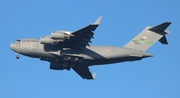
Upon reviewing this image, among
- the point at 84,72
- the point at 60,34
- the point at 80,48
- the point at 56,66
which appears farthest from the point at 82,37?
the point at 84,72

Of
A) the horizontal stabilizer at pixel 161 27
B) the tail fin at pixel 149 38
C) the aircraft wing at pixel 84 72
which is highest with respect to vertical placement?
the horizontal stabilizer at pixel 161 27

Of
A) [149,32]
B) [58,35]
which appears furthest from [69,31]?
[149,32]

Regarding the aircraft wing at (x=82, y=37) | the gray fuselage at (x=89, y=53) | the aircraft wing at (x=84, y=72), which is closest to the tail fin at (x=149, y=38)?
the gray fuselage at (x=89, y=53)

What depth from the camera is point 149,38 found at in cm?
2219

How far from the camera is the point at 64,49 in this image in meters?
21.2

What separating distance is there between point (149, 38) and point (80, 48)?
13.4ft

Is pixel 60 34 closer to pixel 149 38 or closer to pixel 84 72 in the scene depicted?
pixel 84 72

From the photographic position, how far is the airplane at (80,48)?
20469 millimetres

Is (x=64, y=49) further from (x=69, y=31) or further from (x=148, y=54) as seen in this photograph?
(x=148, y=54)

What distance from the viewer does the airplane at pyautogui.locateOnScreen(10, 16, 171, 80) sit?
20.5 m

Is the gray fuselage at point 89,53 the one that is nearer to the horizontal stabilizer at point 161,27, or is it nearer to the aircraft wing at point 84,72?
the horizontal stabilizer at point 161,27

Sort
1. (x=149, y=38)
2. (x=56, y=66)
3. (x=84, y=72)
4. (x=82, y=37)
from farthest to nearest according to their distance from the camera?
(x=84, y=72) < (x=56, y=66) < (x=149, y=38) < (x=82, y=37)

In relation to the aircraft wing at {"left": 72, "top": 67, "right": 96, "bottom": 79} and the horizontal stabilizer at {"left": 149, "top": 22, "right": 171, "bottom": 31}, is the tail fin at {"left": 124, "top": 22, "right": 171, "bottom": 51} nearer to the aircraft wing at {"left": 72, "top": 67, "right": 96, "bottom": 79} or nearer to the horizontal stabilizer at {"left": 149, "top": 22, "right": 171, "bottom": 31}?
the horizontal stabilizer at {"left": 149, "top": 22, "right": 171, "bottom": 31}

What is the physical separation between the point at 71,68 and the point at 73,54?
6.65 feet
